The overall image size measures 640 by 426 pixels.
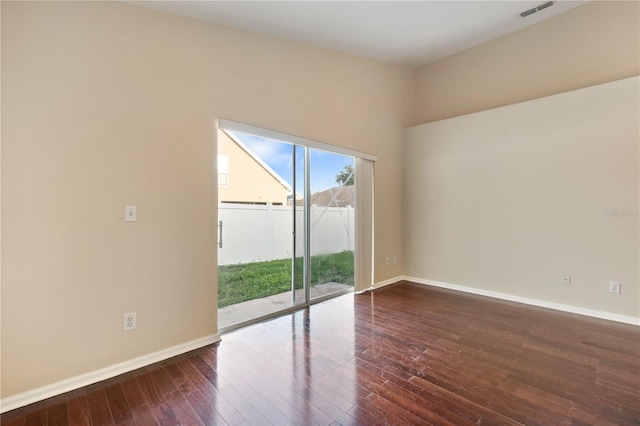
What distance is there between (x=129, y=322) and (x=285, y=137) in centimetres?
234

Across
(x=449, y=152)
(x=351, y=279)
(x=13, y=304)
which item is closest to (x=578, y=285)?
(x=449, y=152)

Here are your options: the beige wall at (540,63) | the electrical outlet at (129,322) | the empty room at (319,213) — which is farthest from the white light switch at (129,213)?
the beige wall at (540,63)

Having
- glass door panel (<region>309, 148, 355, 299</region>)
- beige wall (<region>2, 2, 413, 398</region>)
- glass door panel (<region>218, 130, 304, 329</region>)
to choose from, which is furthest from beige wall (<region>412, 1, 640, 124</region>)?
beige wall (<region>2, 2, 413, 398</region>)

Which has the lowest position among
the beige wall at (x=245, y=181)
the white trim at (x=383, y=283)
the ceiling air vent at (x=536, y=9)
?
the white trim at (x=383, y=283)

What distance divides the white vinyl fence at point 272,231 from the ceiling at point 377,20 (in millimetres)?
1843

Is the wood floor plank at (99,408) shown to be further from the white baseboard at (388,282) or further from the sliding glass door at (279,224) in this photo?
the white baseboard at (388,282)

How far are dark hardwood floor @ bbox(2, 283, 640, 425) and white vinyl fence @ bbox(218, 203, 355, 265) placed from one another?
810 millimetres

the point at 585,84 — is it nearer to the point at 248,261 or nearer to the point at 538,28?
the point at 538,28

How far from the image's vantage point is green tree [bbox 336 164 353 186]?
425 cm

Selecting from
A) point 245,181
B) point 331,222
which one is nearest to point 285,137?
point 245,181

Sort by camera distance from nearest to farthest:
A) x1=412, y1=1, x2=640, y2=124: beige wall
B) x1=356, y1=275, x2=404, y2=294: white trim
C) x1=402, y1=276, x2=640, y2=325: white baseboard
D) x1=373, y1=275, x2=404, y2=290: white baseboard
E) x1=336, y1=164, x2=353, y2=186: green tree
A: x1=402, y1=276, x2=640, y2=325: white baseboard
x1=412, y1=1, x2=640, y2=124: beige wall
x1=336, y1=164, x2=353, y2=186: green tree
x1=356, y1=275, x2=404, y2=294: white trim
x1=373, y1=275, x2=404, y2=290: white baseboard

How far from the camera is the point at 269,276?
351 centimetres

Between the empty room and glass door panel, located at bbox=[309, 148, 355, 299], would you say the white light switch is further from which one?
glass door panel, located at bbox=[309, 148, 355, 299]

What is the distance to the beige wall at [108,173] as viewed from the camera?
189 centimetres
